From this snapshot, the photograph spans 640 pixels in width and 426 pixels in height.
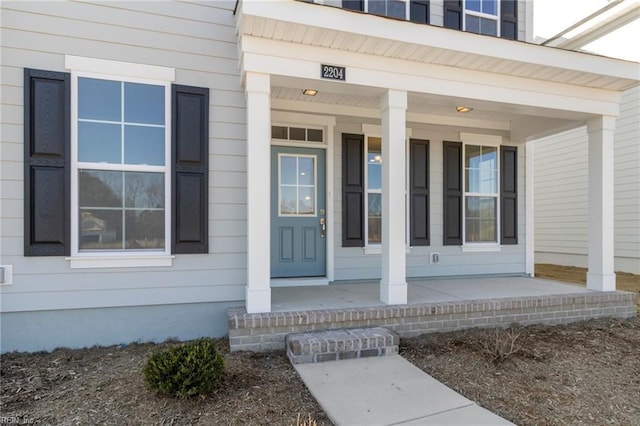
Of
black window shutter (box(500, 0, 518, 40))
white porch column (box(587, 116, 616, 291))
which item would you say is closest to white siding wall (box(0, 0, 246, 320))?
black window shutter (box(500, 0, 518, 40))

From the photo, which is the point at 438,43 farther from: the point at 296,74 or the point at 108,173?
the point at 108,173

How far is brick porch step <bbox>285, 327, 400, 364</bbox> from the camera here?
3.13m

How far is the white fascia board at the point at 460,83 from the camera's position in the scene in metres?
3.61

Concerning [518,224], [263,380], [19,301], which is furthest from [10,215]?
[518,224]

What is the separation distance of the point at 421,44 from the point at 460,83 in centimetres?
76

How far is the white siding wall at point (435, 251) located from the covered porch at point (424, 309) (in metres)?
0.30

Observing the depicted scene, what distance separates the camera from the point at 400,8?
4.93 metres

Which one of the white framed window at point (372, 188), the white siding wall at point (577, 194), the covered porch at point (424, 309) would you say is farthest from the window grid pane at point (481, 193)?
the white siding wall at point (577, 194)

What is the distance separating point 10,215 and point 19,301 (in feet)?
2.57

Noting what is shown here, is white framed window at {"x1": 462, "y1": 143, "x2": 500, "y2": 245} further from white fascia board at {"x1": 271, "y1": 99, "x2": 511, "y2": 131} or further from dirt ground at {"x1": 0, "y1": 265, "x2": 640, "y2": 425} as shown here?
dirt ground at {"x1": 0, "y1": 265, "x2": 640, "y2": 425}

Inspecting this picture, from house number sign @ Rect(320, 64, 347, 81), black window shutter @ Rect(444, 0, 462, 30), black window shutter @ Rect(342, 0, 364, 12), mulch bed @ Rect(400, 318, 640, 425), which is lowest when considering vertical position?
mulch bed @ Rect(400, 318, 640, 425)

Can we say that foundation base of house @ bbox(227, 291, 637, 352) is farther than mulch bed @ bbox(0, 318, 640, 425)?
Yes

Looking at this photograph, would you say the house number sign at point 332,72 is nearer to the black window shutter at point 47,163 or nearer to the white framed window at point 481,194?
the black window shutter at point 47,163

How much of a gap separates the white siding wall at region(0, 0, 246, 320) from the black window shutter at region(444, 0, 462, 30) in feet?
9.95
